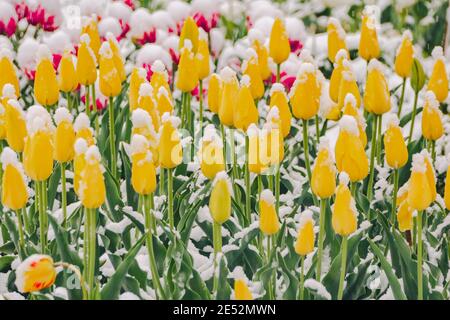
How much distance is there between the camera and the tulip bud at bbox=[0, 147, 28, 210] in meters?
1.09

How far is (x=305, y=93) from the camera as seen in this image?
1241mm

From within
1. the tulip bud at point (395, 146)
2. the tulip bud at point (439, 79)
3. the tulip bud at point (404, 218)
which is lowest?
the tulip bud at point (404, 218)

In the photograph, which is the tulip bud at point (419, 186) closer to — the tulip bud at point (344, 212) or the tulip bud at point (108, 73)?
the tulip bud at point (344, 212)

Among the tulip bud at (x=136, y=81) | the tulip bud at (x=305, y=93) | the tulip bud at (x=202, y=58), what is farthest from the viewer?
the tulip bud at (x=202, y=58)

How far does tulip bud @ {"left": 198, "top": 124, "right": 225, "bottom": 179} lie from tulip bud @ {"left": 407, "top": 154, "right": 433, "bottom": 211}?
0.23 meters

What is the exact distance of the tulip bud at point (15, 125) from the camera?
118 centimetres

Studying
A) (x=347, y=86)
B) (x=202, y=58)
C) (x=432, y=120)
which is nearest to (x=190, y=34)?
(x=202, y=58)

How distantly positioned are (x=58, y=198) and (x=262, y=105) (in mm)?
562

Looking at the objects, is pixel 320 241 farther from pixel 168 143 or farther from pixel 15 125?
pixel 15 125

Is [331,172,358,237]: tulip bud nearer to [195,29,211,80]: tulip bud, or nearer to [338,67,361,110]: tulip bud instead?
[338,67,361,110]: tulip bud

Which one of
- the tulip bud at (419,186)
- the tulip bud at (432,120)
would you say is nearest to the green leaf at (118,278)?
the tulip bud at (419,186)

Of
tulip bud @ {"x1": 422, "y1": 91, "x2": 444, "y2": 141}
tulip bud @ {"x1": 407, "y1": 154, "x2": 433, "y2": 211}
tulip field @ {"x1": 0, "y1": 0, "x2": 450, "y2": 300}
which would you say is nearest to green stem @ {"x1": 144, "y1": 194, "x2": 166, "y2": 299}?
tulip field @ {"x1": 0, "y1": 0, "x2": 450, "y2": 300}

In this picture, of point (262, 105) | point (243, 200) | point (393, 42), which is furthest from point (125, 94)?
point (393, 42)

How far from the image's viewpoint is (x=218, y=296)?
3.70 feet
